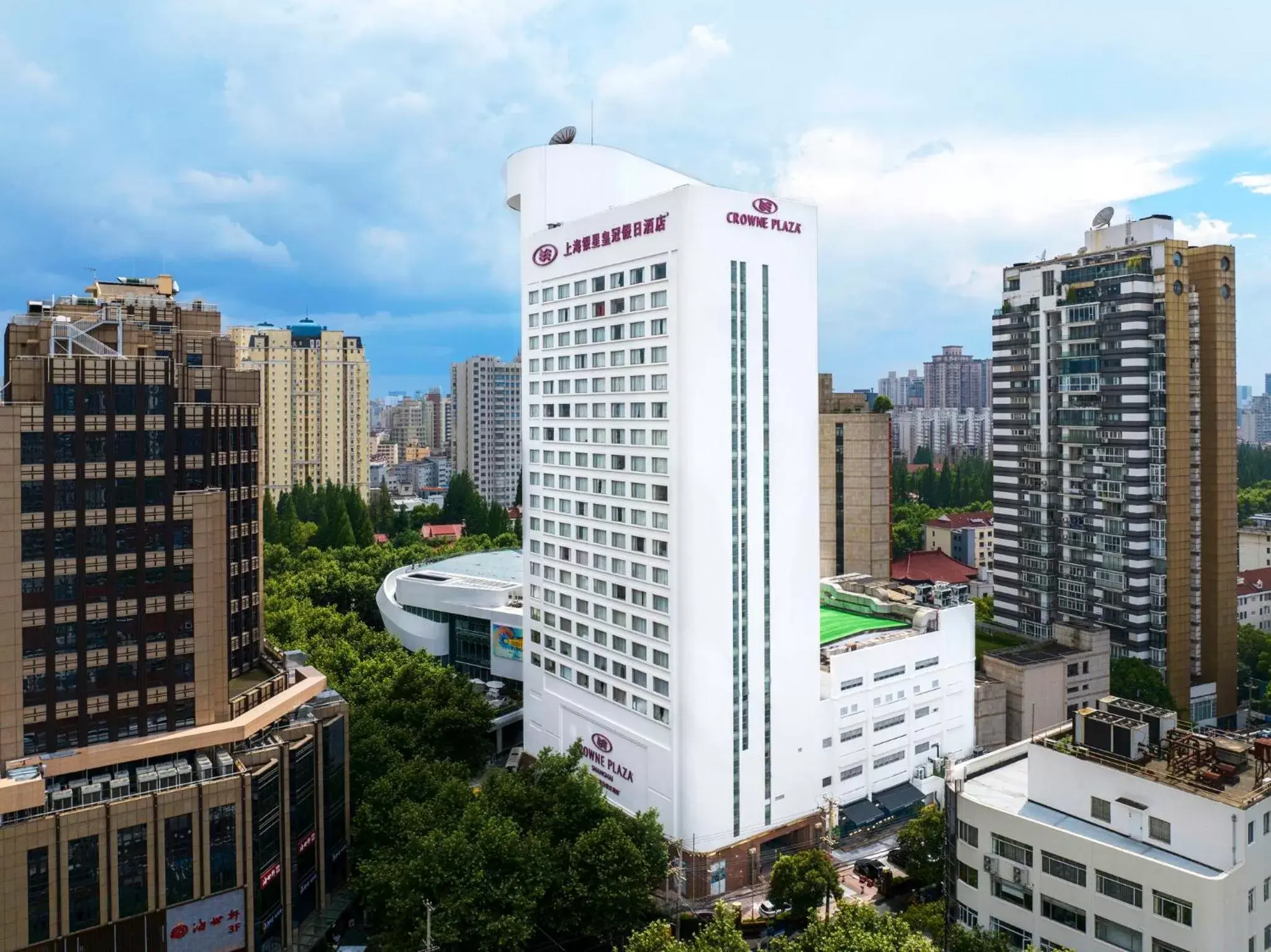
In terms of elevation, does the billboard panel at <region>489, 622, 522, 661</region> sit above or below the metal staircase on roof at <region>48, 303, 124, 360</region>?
below

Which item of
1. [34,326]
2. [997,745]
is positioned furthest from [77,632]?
[997,745]

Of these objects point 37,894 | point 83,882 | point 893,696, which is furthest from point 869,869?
point 37,894

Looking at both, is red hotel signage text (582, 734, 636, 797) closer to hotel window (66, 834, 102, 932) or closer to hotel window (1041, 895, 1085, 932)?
hotel window (1041, 895, 1085, 932)

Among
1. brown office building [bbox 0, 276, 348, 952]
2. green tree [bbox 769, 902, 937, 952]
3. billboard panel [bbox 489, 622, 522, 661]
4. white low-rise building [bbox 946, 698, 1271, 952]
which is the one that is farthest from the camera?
billboard panel [bbox 489, 622, 522, 661]

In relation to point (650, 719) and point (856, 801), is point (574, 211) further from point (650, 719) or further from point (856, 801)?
point (856, 801)

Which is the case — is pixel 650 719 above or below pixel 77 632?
below

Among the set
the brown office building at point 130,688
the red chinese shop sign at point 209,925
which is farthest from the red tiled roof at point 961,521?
the red chinese shop sign at point 209,925

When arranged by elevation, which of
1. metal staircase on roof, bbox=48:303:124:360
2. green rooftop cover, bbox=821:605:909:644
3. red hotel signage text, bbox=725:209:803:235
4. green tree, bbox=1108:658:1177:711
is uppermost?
red hotel signage text, bbox=725:209:803:235

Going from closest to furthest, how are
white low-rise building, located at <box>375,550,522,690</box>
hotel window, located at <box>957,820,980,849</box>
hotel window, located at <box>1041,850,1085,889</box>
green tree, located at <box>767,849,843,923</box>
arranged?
1. hotel window, located at <box>1041,850,1085,889</box>
2. hotel window, located at <box>957,820,980,849</box>
3. green tree, located at <box>767,849,843,923</box>
4. white low-rise building, located at <box>375,550,522,690</box>

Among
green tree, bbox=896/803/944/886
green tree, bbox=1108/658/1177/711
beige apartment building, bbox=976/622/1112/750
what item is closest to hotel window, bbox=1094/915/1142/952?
green tree, bbox=896/803/944/886
